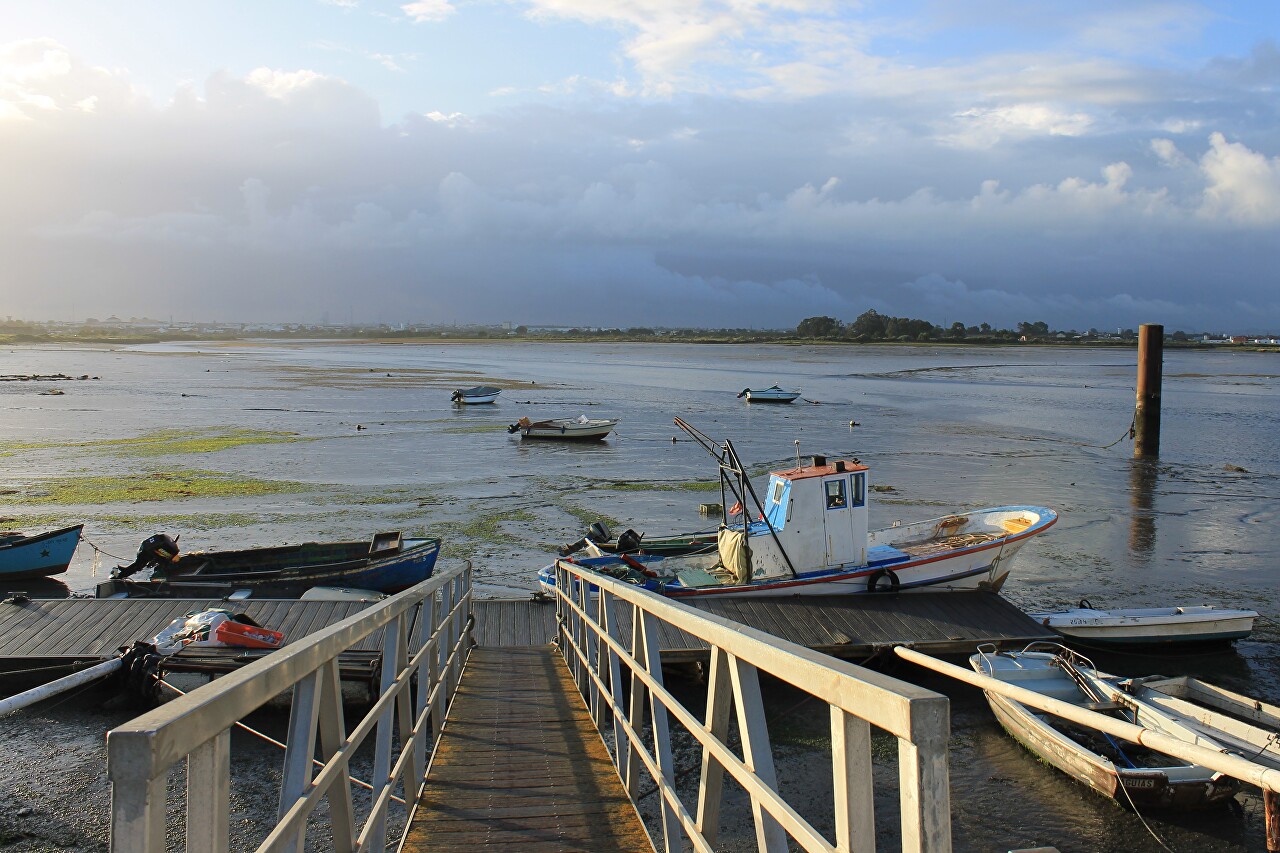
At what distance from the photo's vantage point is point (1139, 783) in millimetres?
9938

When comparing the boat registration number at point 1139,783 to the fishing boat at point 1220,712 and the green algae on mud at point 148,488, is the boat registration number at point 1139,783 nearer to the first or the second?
the fishing boat at point 1220,712

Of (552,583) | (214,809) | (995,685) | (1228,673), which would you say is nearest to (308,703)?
(214,809)

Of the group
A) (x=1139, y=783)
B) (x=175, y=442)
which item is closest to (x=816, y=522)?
(x=1139, y=783)

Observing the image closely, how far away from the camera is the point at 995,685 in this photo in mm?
5363

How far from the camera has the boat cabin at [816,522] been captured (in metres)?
16.3

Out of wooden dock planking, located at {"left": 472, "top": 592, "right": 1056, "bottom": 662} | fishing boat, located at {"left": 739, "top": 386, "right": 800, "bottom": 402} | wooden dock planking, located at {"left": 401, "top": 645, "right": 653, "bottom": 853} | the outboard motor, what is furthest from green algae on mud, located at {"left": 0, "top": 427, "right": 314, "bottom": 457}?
wooden dock planking, located at {"left": 401, "top": 645, "right": 653, "bottom": 853}

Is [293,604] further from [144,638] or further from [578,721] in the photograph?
[578,721]

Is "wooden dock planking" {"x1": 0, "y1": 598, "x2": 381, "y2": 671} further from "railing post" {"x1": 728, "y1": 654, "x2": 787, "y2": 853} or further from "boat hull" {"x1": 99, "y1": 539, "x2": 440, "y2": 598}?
"railing post" {"x1": 728, "y1": 654, "x2": 787, "y2": 853}

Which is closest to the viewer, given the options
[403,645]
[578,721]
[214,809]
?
[214,809]

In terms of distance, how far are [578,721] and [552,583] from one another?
32.0ft

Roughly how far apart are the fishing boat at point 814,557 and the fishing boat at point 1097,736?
2.68m

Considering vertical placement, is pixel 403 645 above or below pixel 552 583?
above

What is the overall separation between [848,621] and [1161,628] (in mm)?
5165

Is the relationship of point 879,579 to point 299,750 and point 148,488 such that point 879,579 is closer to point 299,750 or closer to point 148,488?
point 299,750
